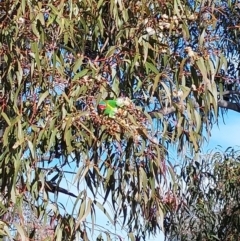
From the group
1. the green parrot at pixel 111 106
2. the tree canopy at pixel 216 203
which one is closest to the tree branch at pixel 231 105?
the tree canopy at pixel 216 203

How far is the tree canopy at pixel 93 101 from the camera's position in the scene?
1724 mm

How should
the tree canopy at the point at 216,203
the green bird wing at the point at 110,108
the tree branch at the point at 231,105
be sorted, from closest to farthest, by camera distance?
1. the green bird wing at the point at 110,108
2. the tree branch at the point at 231,105
3. the tree canopy at the point at 216,203

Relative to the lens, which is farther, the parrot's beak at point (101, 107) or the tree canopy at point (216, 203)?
the tree canopy at point (216, 203)

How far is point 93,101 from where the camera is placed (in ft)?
5.78

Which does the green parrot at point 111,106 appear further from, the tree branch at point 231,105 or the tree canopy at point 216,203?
the tree canopy at point 216,203

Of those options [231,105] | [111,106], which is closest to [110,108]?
[111,106]

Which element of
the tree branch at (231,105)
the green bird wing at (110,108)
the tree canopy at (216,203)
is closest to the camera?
the green bird wing at (110,108)

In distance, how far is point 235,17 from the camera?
9.47 feet

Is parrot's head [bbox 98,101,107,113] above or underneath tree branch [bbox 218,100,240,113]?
underneath

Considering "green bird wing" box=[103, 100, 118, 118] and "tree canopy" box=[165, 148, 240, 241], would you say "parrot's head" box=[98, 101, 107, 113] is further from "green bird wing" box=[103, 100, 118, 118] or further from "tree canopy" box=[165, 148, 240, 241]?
"tree canopy" box=[165, 148, 240, 241]

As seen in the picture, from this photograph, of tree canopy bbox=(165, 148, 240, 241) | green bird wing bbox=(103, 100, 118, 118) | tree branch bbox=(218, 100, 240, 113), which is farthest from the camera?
tree canopy bbox=(165, 148, 240, 241)

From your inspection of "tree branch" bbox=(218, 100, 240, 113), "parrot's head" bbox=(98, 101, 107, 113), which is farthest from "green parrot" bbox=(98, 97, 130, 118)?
"tree branch" bbox=(218, 100, 240, 113)

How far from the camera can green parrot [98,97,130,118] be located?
1707 mm

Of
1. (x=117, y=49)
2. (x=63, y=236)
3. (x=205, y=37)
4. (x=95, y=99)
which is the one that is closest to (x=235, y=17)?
(x=205, y=37)
